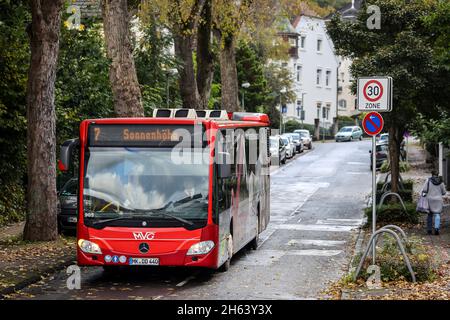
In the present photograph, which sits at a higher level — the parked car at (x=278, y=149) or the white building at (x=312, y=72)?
the white building at (x=312, y=72)

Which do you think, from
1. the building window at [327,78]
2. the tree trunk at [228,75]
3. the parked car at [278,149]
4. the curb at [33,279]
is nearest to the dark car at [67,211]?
the curb at [33,279]

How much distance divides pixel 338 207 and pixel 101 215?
60.5ft

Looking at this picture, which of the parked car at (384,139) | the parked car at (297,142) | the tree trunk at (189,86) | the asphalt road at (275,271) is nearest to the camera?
the asphalt road at (275,271)

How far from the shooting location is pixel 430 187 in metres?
23.8

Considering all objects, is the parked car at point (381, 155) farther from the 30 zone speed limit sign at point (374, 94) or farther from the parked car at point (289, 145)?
the 30 zone speed limit sign at point (374, 94)

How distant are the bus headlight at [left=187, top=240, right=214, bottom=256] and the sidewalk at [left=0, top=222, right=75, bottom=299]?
2.96 meters

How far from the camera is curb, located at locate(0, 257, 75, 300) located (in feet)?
47.9

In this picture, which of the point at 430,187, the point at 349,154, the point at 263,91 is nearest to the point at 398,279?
the point at 430,187

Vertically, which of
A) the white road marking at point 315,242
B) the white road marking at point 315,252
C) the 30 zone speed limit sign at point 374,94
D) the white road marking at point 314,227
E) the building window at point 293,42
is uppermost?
the building window at point 293,42

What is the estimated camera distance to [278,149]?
174ft

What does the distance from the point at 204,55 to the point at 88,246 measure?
16.7 metres

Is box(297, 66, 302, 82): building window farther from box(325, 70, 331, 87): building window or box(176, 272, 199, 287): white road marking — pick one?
box(176, 272, 199, 287): white road marking

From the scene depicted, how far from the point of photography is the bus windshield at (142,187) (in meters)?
15.5

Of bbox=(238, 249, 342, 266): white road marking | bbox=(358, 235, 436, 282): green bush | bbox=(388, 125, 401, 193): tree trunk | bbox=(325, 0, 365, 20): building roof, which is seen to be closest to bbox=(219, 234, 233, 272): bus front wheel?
bbox=(238, 249, 342, 266): white road marking
